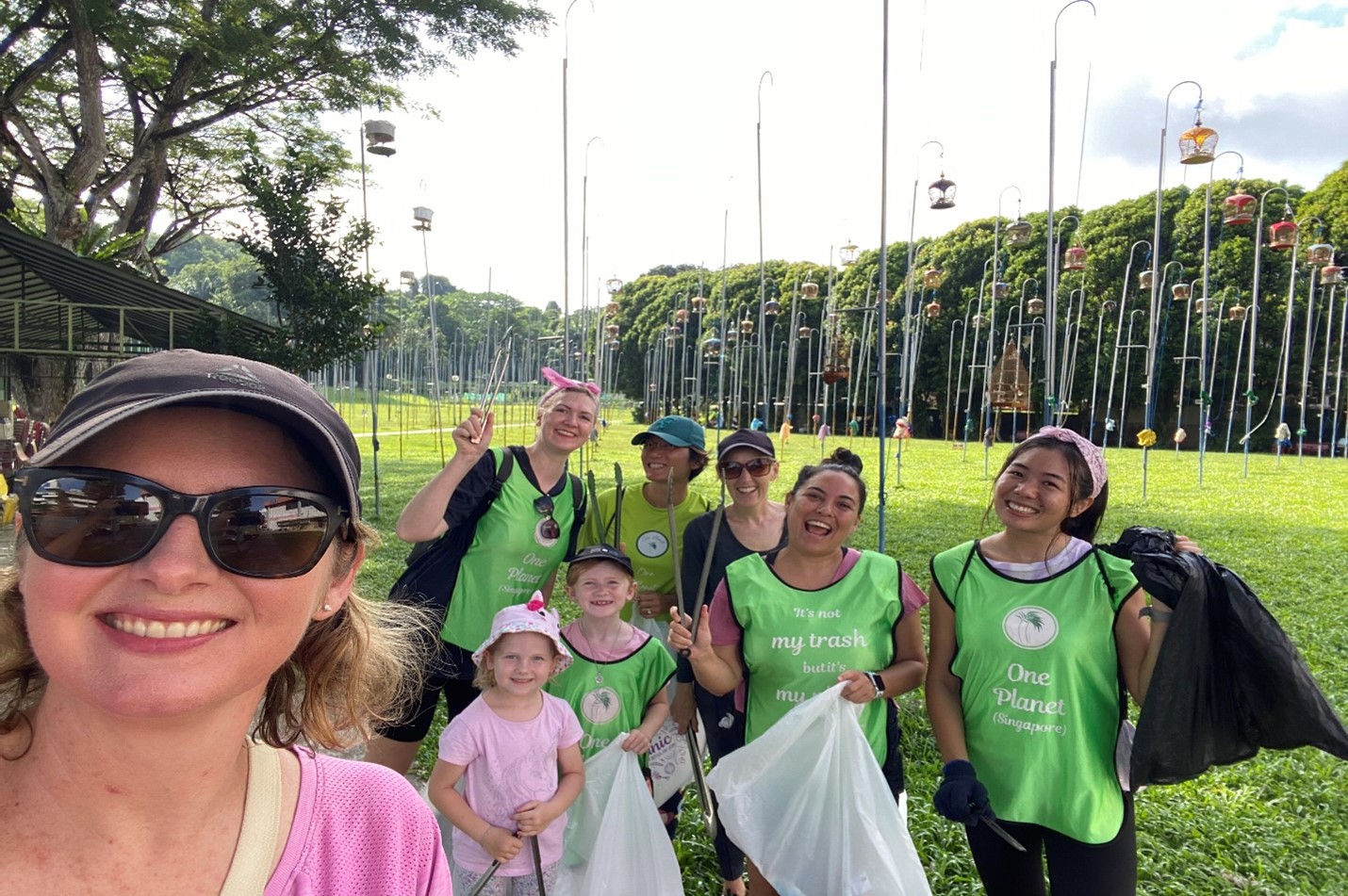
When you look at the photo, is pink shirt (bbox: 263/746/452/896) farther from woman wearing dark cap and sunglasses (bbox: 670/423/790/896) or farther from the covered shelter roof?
the covered shelter roof

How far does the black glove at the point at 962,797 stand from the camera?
1.94 m

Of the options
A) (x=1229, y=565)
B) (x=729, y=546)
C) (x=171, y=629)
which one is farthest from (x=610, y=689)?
(x=1229, y=565)

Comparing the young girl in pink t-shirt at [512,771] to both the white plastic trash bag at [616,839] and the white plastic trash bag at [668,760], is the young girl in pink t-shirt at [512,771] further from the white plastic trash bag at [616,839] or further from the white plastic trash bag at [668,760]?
the white plastic trash bag at [668,760]

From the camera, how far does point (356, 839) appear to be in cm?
96

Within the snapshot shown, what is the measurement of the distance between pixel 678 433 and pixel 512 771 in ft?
4.66

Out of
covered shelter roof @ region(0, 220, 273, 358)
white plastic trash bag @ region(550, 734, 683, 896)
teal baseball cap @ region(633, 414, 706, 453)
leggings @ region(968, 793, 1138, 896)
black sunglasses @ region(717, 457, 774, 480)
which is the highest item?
covered shelter roof @ region(0, 220, 273, 358)

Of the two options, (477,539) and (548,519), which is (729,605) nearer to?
(548,519)

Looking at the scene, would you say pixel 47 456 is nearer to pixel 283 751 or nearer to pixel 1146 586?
pixel 283 751

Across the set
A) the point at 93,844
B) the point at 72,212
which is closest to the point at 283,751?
the point at 93,844

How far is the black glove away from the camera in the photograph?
76.3 inches

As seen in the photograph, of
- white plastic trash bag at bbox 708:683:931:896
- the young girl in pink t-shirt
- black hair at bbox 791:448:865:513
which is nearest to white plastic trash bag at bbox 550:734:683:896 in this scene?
the young girl in pink t-shirt

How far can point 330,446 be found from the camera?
838 millimetres

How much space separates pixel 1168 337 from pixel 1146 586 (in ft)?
91.4

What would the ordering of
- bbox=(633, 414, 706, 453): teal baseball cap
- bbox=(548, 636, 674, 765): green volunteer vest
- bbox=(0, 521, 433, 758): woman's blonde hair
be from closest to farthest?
bbox=(0, 521, 433, 758): woman's blonde hair → bbox=(548, 636, 674, 765): green volunteer vest → bbox=(633, 414, 706, 453): teal baseball cap
